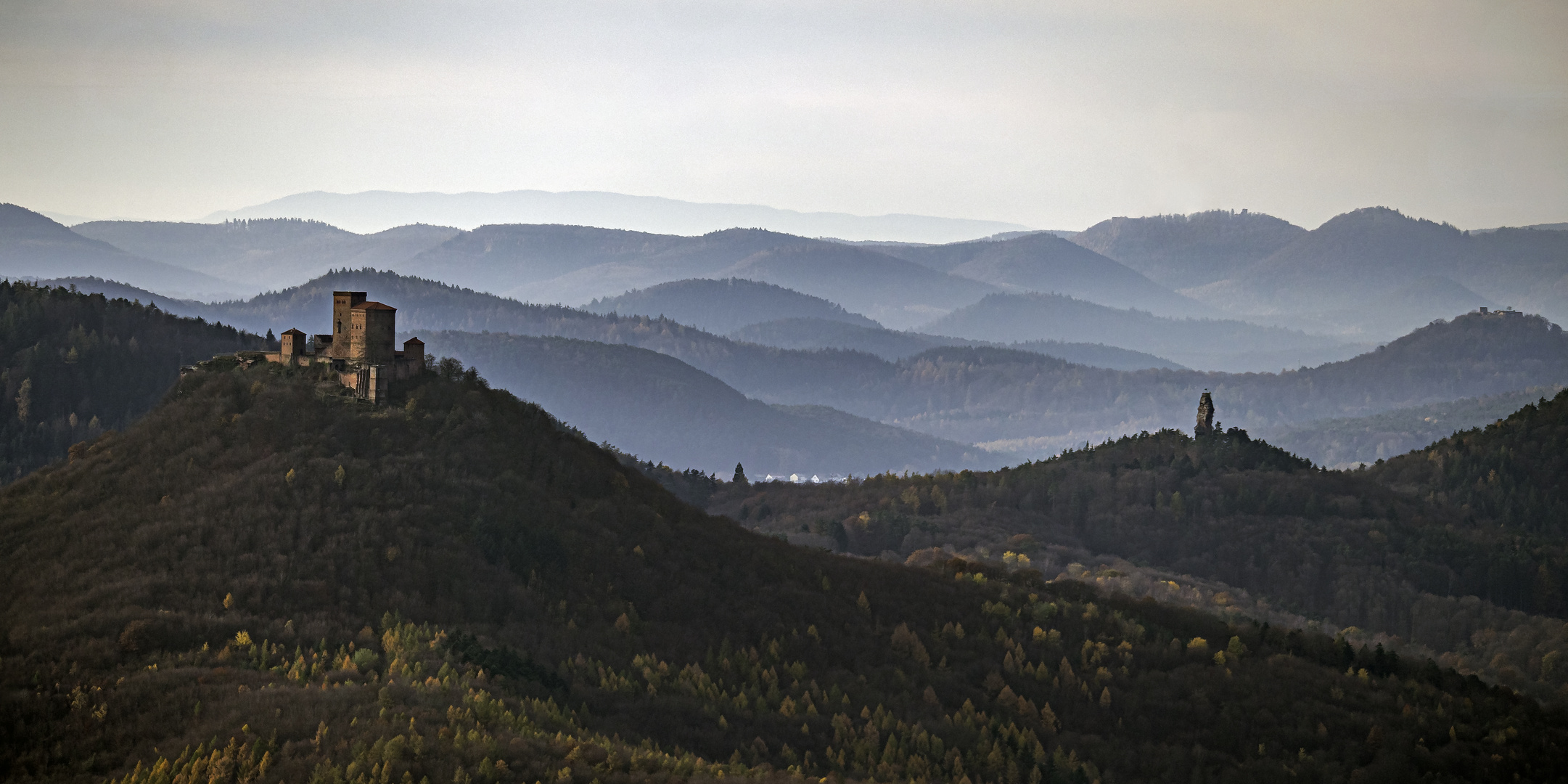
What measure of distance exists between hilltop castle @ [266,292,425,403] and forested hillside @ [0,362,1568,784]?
191 cm

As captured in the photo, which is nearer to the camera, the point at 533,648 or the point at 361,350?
the point at 533,648

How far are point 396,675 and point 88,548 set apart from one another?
105 ft

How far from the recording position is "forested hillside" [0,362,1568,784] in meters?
66.8

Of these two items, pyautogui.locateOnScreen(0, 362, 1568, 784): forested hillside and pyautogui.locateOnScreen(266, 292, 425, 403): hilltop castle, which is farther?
pyautogui.locateOnScreen(266, 292, 425, 403): hilltop castle

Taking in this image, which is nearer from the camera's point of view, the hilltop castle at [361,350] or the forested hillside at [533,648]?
the forested hillside at [533,648]

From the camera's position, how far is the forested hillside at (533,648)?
219 ft

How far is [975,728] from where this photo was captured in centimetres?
9762

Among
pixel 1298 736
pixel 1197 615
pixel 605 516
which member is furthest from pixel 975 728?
pixel 1197 615

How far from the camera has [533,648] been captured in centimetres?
9200

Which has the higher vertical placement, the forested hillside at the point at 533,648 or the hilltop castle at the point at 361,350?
the hilltop castle at the point at 361,350

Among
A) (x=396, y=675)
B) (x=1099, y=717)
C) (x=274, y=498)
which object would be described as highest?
(x=274, y=498)

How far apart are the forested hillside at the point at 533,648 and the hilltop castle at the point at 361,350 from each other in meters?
1.91

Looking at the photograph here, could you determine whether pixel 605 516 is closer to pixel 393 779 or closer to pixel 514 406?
pixel 514 406

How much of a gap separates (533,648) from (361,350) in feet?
116
